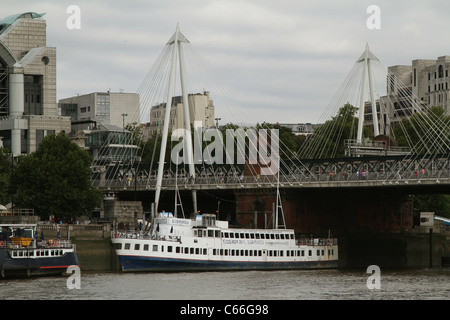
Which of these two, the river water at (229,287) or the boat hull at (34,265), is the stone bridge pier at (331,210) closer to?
the river water at (229,287)

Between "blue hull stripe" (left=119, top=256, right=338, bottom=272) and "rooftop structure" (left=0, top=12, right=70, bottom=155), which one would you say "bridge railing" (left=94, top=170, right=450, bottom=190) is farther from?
"rooftop structure" (left=0, top=12, right=70, bottom=155)

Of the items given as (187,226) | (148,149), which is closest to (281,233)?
(187,226)

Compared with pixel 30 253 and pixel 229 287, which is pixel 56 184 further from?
pixel 229 287

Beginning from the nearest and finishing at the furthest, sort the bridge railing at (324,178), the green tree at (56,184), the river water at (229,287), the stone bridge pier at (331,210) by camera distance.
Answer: the river water at (229,287), the bridge railing at (324,178), the green tree at (56,184), the stone bridge pier at (331,210)

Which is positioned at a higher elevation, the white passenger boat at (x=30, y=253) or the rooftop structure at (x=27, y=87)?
the rooftop structure at (x=27, y=87)

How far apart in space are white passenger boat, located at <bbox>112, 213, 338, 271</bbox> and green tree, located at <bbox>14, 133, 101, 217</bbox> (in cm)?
1574

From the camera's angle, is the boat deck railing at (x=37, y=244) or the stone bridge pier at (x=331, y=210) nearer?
the boat deck railing at (x=37, y=244)

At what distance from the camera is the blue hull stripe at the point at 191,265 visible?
3920 inches

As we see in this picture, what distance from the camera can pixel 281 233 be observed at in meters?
110

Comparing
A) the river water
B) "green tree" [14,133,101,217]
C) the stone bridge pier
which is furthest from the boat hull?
the stone bridge pier

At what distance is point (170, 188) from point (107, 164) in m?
37.6

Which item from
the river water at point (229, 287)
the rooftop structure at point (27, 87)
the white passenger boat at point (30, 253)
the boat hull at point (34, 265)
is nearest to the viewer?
the river water at point (229, 287)

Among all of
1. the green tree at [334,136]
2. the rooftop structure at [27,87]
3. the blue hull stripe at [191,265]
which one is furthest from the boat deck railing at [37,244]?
the green tree at [334,136]

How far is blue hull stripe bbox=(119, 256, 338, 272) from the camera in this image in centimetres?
9956
